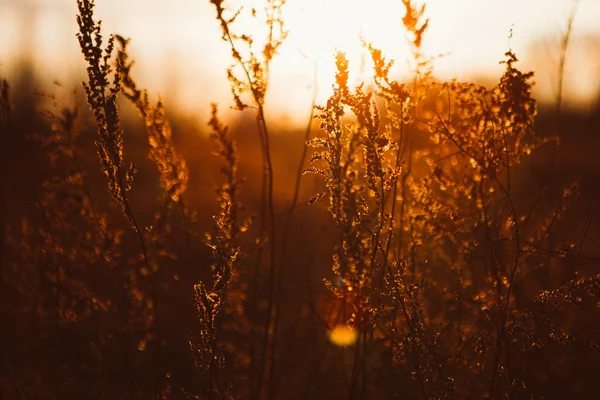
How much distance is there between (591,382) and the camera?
135 inches

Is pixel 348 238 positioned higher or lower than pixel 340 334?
higher

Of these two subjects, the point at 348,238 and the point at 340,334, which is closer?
the point at 348,238

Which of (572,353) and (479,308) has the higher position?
(479,308)

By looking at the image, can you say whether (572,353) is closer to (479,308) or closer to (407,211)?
(479,308)

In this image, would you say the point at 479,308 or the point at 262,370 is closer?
the point at 262,370

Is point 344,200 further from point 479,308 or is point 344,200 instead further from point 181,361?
point 181,361

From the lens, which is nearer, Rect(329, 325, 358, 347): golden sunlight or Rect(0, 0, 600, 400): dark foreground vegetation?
Rect(0, 0, 600, 400): dark foreground vegetation

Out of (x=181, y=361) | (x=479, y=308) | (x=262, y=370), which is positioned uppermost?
(x=479, y=308)

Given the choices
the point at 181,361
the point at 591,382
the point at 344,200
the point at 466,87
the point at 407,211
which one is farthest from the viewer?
the point at 181,361

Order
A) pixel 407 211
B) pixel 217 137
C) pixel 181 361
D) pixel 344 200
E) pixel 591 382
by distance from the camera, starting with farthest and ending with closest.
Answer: pixel 181 361 → pixel 591 382 → pixel 407 211 → pixel 217 137 → pixel 344 200

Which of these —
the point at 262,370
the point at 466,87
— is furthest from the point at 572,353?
the point at 262,370

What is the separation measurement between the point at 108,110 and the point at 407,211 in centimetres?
146

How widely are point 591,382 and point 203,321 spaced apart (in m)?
2.53

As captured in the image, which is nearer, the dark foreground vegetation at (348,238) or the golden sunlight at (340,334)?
the dark foreground vegetation at (348,238)
